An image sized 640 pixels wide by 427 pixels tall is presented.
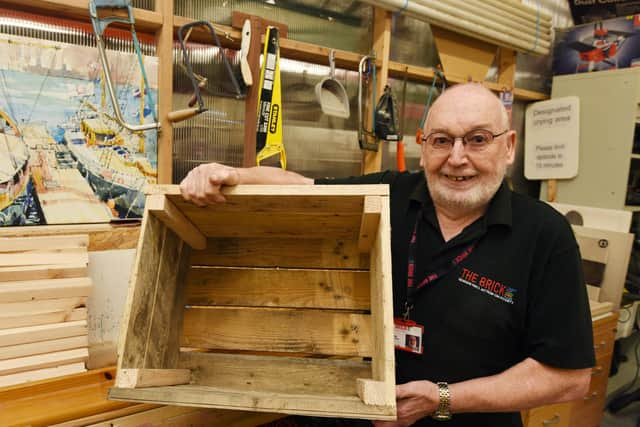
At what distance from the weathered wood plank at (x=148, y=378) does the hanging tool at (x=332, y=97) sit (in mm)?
1196

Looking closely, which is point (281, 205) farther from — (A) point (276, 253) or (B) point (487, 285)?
(B) point (487, 285)

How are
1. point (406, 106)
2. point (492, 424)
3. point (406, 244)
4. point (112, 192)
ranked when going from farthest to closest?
point (406, 106) < point (112, 192) < point (406, 244) < point (492, 424)

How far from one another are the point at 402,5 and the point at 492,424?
1.65 meters

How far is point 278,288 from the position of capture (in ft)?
4.07

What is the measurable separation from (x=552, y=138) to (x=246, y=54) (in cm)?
214

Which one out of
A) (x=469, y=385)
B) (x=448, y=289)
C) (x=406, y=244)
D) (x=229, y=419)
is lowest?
(x=229, y=419)

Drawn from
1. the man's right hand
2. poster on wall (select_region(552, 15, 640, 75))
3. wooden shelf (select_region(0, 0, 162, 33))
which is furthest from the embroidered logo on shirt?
poster on wall (select_region(552, 15, 640, 75))

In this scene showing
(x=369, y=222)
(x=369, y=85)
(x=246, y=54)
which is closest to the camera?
(x=369, y=222)

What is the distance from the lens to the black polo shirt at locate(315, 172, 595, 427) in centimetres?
98

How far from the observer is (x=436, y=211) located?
1191mm

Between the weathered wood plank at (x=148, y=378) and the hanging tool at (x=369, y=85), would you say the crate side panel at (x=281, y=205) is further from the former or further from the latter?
the hanging tool at (x=369, y=85)

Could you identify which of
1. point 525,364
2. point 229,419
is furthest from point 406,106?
point 229,419

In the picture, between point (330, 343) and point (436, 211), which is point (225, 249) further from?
point (436, 211)

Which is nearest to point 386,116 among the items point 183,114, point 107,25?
point 183,114
